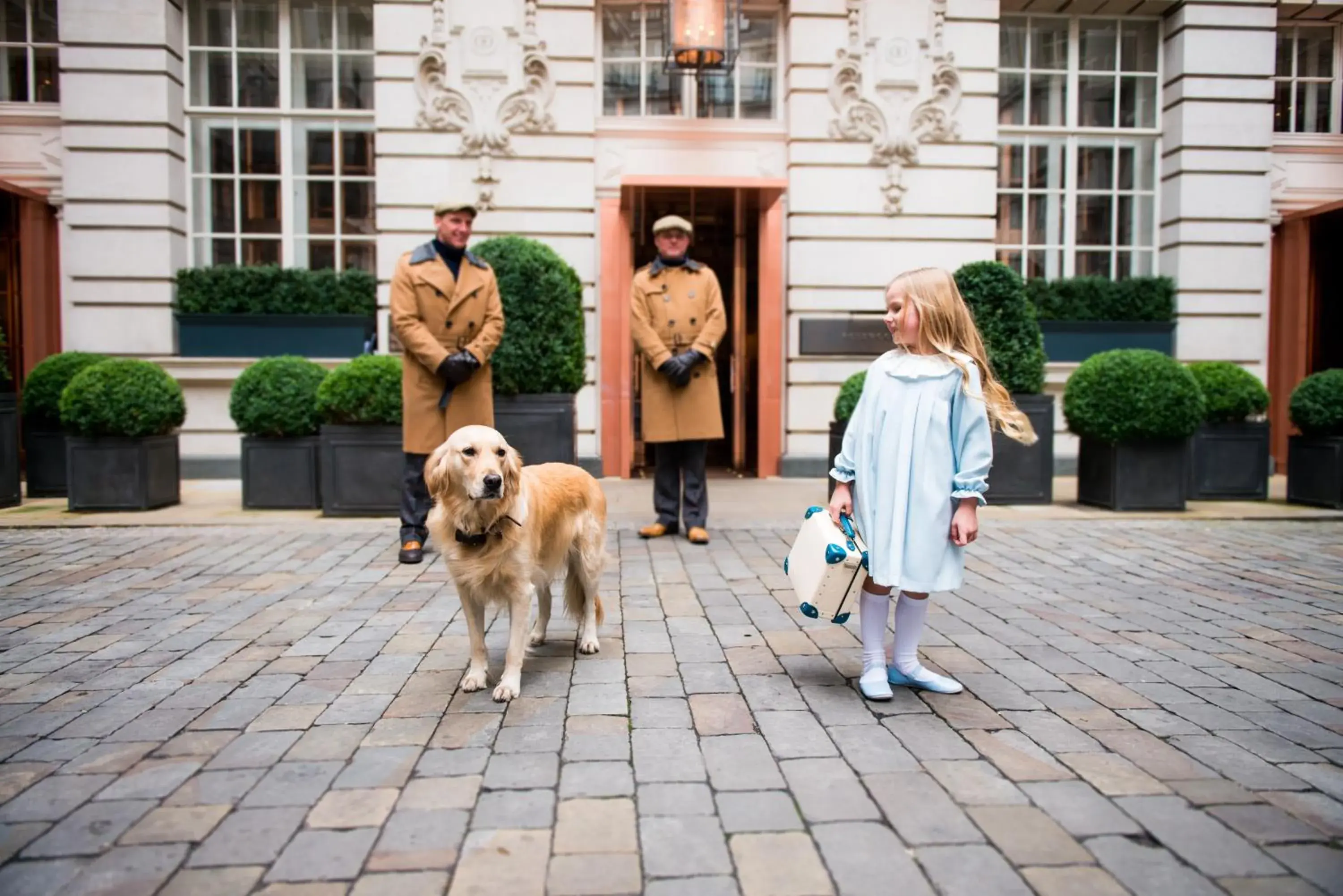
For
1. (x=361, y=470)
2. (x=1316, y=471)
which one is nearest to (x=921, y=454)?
(x=361, y=470)

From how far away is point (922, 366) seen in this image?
3613 mm

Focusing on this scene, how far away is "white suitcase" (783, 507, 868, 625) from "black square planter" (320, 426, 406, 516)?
16.3 feet

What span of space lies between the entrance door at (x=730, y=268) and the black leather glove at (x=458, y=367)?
5.54 meters

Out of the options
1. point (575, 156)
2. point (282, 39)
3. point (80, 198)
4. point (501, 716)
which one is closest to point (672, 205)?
point (575, 156)

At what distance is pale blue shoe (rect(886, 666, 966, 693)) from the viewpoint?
12.1 ft

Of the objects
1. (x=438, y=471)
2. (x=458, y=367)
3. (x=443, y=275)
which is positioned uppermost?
(x=443, y=275)

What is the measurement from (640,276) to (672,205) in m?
5.37

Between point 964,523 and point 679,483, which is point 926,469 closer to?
point 964,523

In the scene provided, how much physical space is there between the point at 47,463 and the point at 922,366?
9.11 meters

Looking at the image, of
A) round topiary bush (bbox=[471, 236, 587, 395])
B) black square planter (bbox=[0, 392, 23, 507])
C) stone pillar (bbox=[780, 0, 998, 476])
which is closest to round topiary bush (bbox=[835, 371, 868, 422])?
round topiary bush (bbox=[471, 236, 587, 395])

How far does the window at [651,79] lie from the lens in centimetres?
1155

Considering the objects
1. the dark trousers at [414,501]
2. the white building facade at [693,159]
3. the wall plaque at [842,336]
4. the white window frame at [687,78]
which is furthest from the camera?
the white window frame at [687,78]

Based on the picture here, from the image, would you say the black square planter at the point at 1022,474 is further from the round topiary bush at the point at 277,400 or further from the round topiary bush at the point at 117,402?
the round topiary bush at the point at 117,402

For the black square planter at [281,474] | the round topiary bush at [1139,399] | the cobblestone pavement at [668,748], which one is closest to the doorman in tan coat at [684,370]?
the cobblestone pavement at [668,748]
